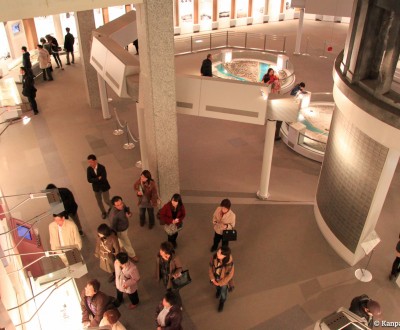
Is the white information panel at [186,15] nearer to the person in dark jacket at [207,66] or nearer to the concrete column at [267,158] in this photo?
the person in dark jacket at [207,66]

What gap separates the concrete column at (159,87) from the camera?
7.00 meters

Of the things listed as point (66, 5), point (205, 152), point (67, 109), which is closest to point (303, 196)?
point (205, 152)

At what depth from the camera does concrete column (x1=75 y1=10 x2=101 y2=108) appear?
12.3m

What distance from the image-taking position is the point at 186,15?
885 inches

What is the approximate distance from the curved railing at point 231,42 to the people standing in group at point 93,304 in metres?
15.3

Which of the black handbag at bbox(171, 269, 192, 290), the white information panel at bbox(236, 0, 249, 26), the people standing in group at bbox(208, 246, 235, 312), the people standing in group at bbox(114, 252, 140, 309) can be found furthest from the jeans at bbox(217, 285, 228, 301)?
the white information panel at bbox(236, 0, 249, 26)

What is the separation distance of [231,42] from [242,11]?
4.04 meters

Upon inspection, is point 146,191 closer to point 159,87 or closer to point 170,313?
point 159,87

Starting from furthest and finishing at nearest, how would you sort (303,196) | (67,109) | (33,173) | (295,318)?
(67,109) → (33,173) → (303,196) → (295,318)

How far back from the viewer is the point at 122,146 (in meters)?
11.6

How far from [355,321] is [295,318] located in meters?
2.63

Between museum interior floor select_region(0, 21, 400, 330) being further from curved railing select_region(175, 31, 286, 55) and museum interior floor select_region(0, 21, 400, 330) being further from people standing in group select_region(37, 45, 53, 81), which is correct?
curved railing select_region(175, 31, 286, 55)

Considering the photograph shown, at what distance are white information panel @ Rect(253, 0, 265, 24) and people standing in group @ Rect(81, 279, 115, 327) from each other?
2205cm

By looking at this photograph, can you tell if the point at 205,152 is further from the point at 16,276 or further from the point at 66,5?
the point at 16,276
